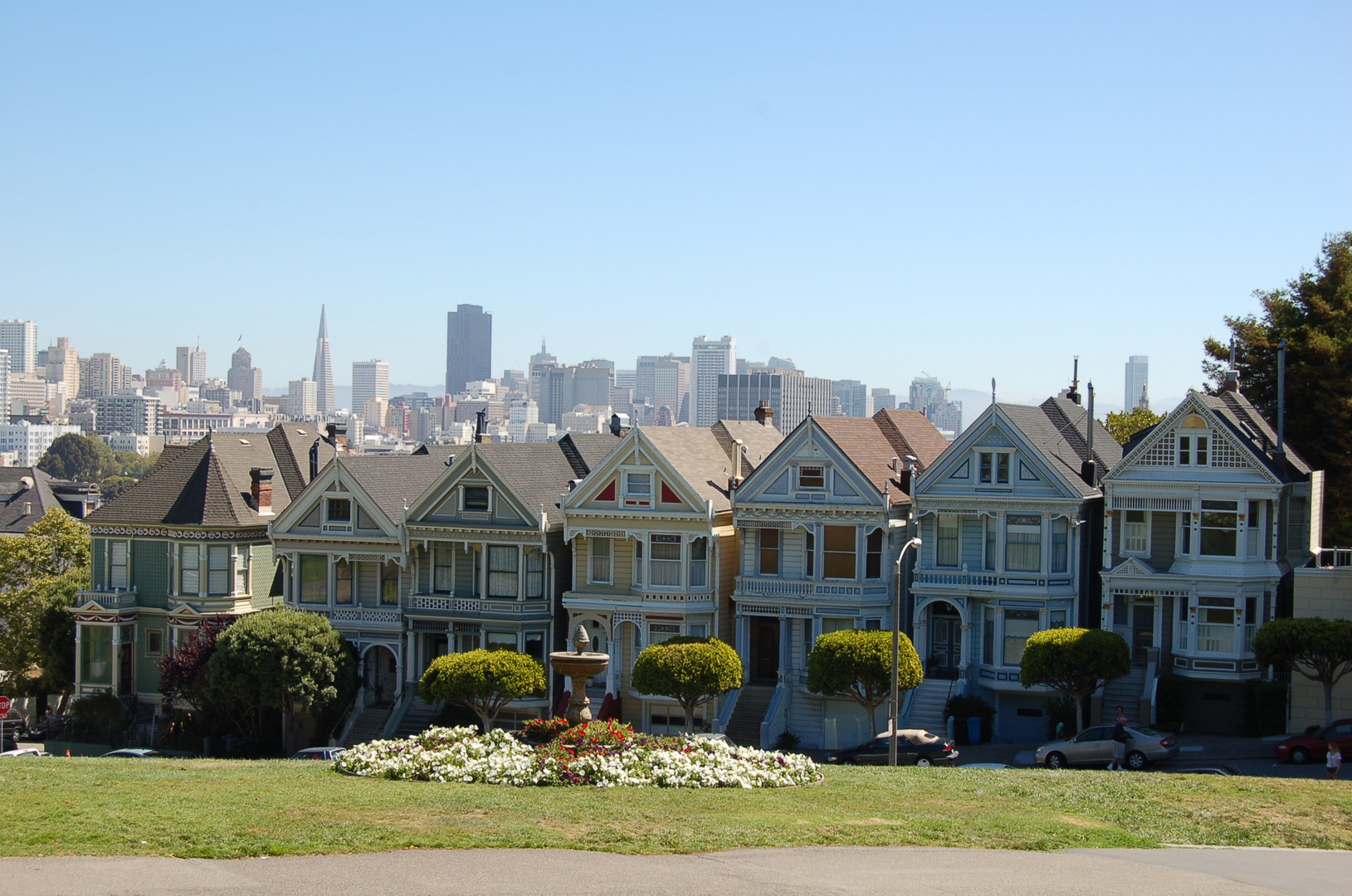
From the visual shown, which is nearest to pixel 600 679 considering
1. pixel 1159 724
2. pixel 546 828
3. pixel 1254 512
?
pixel 1159 724

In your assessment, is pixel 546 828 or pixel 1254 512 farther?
pixel 1254 512

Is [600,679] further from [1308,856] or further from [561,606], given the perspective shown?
[1308,856]

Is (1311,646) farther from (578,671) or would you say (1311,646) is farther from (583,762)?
(583,762)

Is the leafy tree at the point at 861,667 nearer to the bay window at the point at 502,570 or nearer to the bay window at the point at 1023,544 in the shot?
the bay window at the point at 1023,544

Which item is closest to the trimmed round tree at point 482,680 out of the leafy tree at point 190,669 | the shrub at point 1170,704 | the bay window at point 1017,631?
the leafy tree at point 190,669

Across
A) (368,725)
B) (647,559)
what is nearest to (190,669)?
(368,725)

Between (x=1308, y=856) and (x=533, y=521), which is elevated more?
(x=533, y=521)

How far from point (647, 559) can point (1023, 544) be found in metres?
11.5

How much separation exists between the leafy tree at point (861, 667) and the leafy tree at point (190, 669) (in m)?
19.9

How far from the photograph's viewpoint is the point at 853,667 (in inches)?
1631

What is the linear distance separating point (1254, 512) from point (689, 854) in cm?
2745

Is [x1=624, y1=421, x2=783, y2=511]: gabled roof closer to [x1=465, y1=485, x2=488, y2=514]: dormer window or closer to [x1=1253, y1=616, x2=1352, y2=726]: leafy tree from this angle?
[x1=465, y1=485, x2=488, y2=514]: dormer window

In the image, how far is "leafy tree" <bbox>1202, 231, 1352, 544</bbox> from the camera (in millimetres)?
48375

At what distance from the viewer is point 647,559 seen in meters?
47.0
